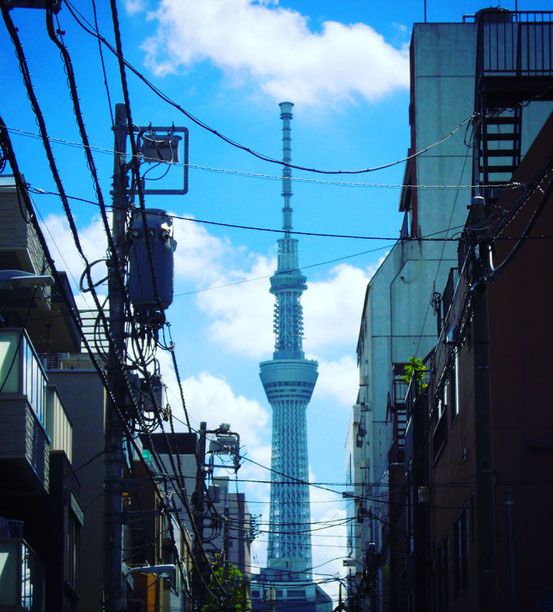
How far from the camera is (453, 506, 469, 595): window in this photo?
92.9 ft

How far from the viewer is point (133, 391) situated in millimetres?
21703

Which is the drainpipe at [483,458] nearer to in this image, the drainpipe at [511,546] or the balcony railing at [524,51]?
the drainpipe at [511,546]

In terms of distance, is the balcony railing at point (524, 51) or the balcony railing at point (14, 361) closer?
the balcony railing at point (14, 361)

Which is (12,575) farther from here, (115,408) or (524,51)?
(524,51)

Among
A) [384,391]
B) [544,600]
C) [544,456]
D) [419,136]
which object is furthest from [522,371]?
[384,391]

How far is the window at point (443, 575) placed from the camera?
112ft

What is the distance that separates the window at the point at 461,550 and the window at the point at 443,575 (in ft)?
7.80

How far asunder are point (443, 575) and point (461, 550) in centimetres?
587

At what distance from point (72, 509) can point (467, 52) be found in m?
44.9

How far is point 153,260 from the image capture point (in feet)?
72.3

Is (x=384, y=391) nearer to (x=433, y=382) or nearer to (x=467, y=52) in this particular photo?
(x=467, y=52)

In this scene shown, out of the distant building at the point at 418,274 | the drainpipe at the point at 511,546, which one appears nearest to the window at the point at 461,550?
the drainpipe at the point at 511,546

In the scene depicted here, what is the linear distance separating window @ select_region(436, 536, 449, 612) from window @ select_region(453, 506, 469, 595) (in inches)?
93.6

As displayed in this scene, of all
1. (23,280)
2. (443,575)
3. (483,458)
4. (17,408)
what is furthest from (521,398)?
(443,575)
